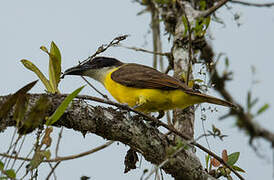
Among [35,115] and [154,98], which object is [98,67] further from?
[35,115]

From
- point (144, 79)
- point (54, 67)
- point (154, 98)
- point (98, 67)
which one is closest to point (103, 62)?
point (98, 67)

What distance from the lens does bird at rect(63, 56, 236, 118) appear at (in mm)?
3930

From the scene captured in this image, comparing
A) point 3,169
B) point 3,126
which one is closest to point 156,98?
point 3,126

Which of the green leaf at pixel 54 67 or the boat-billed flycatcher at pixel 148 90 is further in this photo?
the boat-billed flycatcher at pixel 148 90

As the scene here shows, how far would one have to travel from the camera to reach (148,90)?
4102 mm

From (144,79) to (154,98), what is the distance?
0.31m

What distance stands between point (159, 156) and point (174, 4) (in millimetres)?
2618

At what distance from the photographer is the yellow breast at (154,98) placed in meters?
3.96

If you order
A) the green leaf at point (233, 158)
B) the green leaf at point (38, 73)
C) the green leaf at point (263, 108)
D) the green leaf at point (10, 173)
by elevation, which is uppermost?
the green leaf at point (263, 108)

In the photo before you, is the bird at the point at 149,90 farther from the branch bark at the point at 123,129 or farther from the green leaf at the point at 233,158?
the branch bark at the point at 123,129

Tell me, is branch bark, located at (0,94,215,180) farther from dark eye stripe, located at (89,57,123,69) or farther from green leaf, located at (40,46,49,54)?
dark eye stripe, located at (89,57,123,69)

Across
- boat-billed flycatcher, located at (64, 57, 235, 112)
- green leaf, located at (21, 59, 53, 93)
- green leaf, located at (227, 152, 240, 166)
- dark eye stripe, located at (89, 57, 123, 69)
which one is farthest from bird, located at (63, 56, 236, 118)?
green leaf, located at (21, 59, 53, 93)

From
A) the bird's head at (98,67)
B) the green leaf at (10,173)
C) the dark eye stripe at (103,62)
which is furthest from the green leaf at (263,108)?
the dark eye stripe at (103,62)

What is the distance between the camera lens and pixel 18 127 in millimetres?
1806
